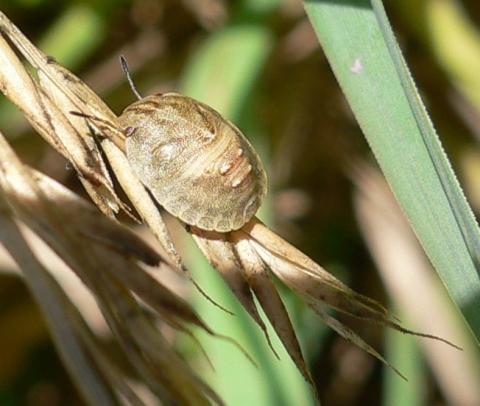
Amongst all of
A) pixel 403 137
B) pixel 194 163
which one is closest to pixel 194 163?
pixel 194 163

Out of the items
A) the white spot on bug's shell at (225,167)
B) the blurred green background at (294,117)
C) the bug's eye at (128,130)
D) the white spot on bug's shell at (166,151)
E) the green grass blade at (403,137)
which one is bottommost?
the blurred green background at (294,117)

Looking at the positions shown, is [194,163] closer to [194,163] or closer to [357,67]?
[194,163]

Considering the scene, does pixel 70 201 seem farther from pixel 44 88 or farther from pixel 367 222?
pixel 367 222

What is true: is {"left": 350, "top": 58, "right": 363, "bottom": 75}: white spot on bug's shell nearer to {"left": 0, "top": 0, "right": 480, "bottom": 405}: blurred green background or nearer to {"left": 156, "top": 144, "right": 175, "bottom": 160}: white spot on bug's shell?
{"left": 156, "top": 144, "right": 175, "bottom": 160}: white spot on bug's shell

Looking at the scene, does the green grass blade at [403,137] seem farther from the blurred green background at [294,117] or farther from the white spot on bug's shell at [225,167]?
the blurred green background at [294,117]

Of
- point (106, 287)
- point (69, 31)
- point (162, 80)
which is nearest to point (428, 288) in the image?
point (162, 80)

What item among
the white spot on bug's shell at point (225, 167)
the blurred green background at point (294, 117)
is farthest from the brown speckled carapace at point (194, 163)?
the blurred green background at point (294, 117)

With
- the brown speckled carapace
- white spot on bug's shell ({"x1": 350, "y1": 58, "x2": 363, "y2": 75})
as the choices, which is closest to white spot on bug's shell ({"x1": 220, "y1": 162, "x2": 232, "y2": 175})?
the brown speckled carapace
